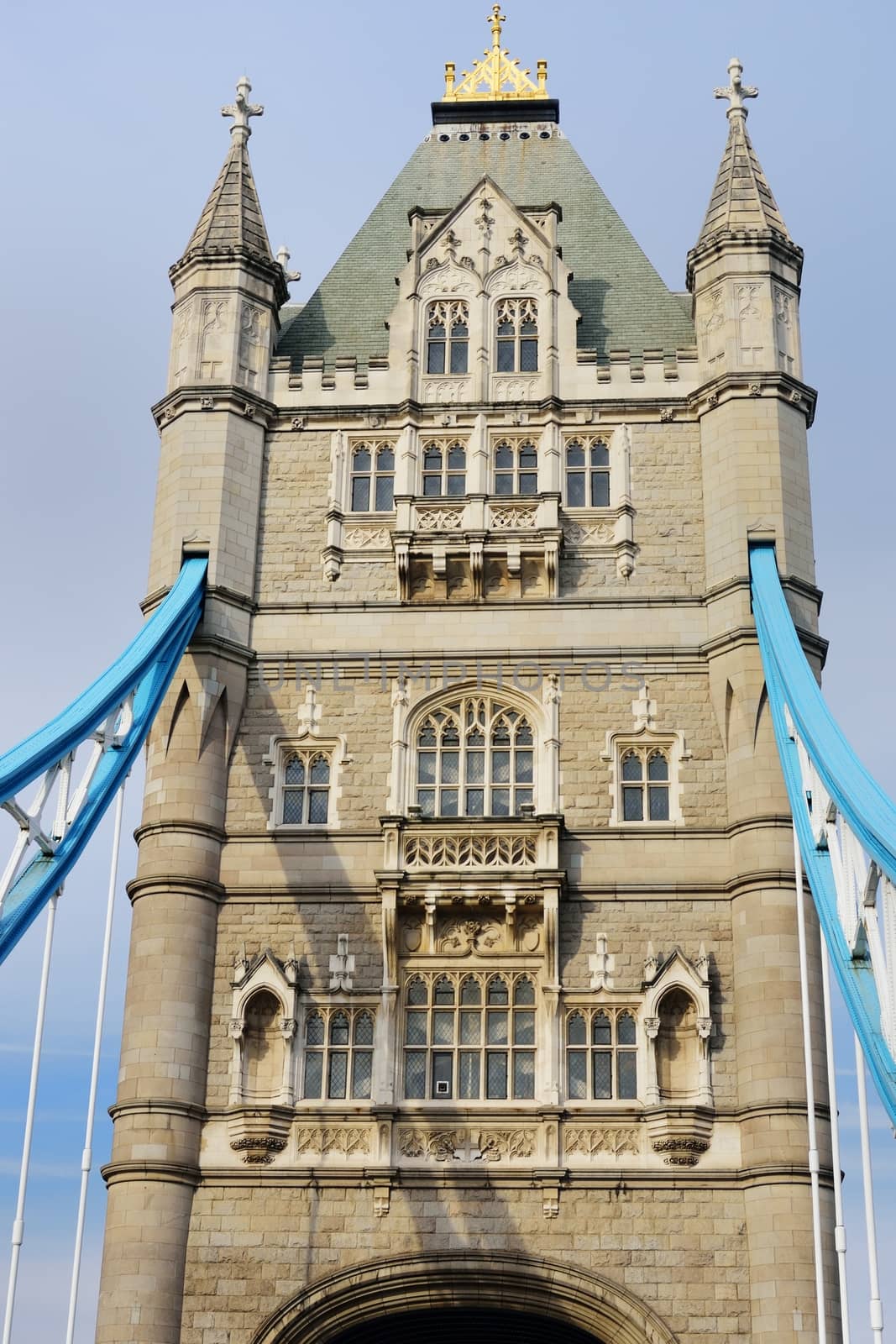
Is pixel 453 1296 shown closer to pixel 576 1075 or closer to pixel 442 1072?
pixel 442 1072

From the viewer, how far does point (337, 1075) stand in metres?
24.2

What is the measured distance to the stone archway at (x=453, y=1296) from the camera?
74.4 feet

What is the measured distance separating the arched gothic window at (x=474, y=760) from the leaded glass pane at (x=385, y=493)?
128 inches

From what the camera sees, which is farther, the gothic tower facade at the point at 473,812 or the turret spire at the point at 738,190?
the turret spire at the point at 738,190

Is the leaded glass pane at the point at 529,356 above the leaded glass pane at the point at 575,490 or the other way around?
above

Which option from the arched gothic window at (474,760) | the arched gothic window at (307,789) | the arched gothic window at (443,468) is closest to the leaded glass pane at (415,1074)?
the arched gothic window at (474,760)

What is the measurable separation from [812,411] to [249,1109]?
491 inches

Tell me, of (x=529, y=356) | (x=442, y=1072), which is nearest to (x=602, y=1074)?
(x=442, y=1072)

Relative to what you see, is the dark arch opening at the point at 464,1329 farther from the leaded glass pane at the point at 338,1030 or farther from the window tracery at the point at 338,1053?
the leaded glass pane at the point at 338,1030

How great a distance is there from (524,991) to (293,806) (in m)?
3.92

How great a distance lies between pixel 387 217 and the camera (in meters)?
32.5

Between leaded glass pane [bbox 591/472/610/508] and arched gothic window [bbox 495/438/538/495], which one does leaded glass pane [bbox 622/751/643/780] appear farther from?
arched gothic window [bbox 495/438/538/495]

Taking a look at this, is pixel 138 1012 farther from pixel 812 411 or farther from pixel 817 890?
pixel 812 411

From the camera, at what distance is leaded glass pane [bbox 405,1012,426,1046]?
24.3 m
